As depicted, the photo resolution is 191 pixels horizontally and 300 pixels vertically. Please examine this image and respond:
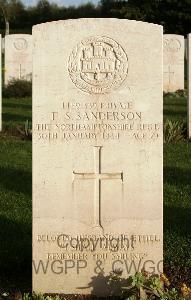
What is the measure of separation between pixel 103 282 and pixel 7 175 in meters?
4.05

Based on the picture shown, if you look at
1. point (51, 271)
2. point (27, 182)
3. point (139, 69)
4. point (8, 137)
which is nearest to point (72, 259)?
point (51, 271)

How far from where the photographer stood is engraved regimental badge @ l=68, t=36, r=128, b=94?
4.90 m

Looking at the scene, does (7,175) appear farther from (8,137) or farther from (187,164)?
(8,137)

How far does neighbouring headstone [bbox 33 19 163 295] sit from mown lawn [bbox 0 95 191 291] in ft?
1.33

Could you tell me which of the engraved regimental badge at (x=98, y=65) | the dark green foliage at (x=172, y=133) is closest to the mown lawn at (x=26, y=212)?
the dark green foliage at (x=172, y=133)

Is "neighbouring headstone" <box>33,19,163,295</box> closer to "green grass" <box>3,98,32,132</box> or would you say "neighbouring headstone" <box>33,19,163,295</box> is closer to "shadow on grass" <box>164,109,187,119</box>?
"green grass" <box>3,98,32,132</box>

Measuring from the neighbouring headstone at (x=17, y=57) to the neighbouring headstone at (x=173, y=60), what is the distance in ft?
13.1

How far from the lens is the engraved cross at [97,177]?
4.97 m

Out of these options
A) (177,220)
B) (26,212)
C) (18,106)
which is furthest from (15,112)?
(177,220)

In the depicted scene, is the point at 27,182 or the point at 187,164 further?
the point at 187,164

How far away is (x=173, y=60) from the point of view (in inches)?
788

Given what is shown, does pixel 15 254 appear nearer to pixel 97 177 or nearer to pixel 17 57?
pixel 97 177

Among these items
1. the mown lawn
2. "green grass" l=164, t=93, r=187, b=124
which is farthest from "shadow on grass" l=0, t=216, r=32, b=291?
"green grass" l=164, t=93, r=187, b=124

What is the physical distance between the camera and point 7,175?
29.2ft
